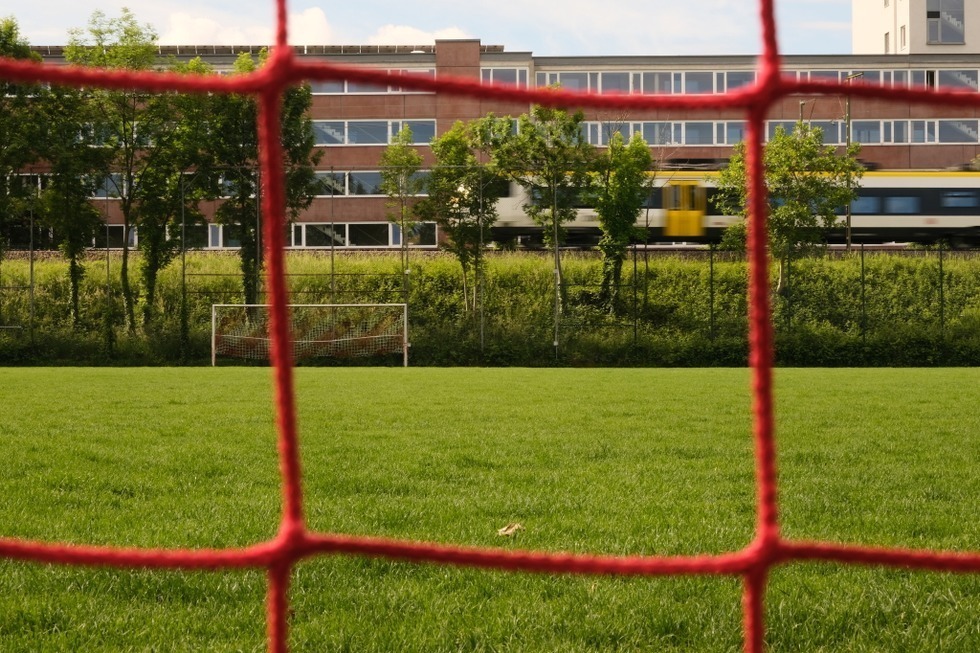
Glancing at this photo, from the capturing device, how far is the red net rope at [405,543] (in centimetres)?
200

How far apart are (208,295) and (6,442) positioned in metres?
16.4

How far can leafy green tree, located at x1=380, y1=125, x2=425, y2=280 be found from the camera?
79.8 ft

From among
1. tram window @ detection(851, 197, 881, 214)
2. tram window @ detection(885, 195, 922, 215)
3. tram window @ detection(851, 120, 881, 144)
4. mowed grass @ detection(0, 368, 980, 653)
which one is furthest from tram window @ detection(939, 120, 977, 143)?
mowed grass @ detection(0, 368, 980, 653)

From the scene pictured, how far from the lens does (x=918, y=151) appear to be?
4022 cm

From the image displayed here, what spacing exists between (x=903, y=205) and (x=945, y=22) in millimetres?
20180

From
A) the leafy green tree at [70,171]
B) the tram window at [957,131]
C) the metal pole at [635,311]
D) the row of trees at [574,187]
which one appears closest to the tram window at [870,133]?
the tram window at [957,131]

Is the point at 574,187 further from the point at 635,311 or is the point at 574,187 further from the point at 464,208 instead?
the point at 635,311

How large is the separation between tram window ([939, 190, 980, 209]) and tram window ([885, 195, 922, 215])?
0.68 metres

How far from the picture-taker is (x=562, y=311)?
23.6 metres

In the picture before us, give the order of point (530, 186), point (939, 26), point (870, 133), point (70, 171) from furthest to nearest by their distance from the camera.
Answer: point (939, 26) → point (870, 133) → point (530, 186) → point (70, 171)

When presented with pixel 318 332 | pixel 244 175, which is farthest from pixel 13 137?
pixel 318 332

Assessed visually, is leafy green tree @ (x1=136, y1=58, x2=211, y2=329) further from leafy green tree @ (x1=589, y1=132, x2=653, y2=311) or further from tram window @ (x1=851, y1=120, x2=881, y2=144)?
tram window @ (x1=851, y1=120, x2=881, y2=144)

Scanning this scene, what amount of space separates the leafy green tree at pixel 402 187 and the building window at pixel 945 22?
28.8 m

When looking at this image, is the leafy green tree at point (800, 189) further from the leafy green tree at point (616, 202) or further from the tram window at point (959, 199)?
the tram window at point (959, 199)
